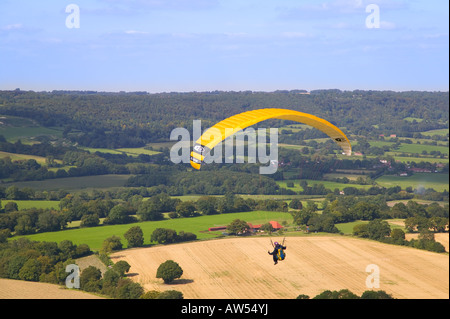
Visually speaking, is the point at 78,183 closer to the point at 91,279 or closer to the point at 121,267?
the point at 121,267

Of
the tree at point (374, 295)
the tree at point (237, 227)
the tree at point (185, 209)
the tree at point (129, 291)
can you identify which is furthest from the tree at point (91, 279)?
the tree at point (185, 209)

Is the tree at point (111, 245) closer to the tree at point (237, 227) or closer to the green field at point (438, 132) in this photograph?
the tree at point (237, 227)

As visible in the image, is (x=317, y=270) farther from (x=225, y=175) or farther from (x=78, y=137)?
(x=78, y=137)

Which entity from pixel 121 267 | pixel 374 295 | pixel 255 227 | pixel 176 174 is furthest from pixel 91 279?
pixel 176 174

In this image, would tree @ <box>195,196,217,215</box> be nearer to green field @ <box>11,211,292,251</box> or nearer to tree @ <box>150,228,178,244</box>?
green field @ <box>11,211,292,251</box>

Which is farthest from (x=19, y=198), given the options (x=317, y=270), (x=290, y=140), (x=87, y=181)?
(x=290, y=140)
